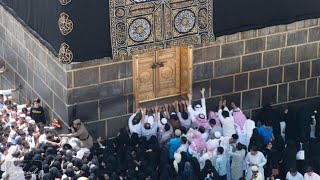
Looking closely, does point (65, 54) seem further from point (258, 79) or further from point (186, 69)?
point (258, 79)

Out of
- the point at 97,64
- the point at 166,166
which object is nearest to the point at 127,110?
the point at 97,64

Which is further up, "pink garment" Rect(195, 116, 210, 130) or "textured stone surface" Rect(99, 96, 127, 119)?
"textured stone surface" Rect(99, 96, 127, 119)

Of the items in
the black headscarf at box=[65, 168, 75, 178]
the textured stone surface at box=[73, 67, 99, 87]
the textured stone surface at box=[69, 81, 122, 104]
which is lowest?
the black headscarf at box=[65, 168, 75, 178]

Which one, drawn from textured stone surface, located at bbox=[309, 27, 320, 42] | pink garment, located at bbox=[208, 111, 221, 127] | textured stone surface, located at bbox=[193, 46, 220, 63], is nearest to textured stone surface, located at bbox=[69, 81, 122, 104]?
textured stone surface, located at bbox=[193, 46, 220, 63]

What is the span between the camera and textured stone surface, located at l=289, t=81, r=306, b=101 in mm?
26469

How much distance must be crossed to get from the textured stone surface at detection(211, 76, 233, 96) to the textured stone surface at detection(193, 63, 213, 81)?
250 mm

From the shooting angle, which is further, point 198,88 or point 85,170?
point 198,88

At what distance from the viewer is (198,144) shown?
22.8 metres

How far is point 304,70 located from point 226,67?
239 cm

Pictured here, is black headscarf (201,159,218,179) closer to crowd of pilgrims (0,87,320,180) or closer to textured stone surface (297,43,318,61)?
crowd of pilgrims (0,87,320,180)

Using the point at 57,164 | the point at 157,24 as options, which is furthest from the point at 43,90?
the point at 57,164

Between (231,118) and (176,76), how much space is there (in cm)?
214

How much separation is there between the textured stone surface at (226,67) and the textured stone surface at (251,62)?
17 centimetres

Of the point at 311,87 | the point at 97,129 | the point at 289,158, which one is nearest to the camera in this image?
the point at 289,158
